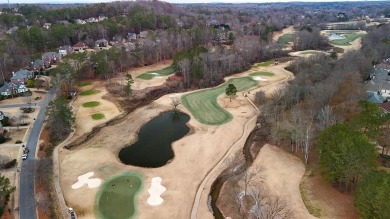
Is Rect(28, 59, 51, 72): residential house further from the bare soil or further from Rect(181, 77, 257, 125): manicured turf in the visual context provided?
Rect(181, 77, 257, 125): manicured turf

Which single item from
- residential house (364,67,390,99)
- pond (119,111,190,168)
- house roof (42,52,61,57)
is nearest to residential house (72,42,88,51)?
house roof (42,52,61,57)

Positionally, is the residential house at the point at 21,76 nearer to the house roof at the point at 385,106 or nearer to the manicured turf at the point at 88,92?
the manicured turf at the point at 88,92

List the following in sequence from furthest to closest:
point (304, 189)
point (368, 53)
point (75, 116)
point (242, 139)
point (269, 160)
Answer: point (368, 53)
point (75, 116)
point (242, 139)
point (269, 160)
point (304, 189)

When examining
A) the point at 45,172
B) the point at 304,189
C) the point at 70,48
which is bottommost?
the point at 304,189

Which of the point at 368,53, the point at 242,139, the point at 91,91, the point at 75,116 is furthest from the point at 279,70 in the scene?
the point at 75,116

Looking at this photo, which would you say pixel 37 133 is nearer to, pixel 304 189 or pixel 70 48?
pixel 304 189

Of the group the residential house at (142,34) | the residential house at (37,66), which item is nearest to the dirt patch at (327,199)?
the residential house at (37,66)

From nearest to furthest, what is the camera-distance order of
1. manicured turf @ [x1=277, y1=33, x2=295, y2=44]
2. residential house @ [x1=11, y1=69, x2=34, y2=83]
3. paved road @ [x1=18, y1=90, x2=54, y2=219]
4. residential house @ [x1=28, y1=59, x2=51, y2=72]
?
Result: paved road @ [x1=18, y1=90, x2=54, y2=219] < residential house @ [x1=11, y1=69, x2=34, y2=83] < residential house @ [x1=28, y1=59, x2=51, y2=72] < manicured turf @ [x1=277, y1=33, x2=295, y2=44]
